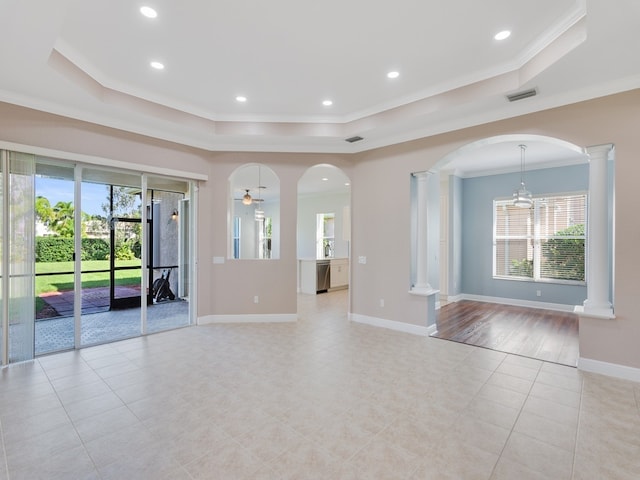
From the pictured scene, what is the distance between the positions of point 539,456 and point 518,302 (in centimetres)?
583

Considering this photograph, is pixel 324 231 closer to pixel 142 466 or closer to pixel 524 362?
pixel 524 362

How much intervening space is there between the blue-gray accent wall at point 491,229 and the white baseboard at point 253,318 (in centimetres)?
476

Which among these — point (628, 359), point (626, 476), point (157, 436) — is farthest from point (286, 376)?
point (628, 359)

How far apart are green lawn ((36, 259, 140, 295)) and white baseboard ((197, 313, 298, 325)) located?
4.24 ft

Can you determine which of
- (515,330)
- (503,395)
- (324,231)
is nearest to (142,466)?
(503,395)

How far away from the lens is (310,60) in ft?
11.1

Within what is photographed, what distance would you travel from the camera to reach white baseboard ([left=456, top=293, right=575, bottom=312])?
21.6 feet

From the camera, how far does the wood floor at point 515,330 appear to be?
4.17m

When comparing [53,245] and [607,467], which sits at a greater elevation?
[53,245]

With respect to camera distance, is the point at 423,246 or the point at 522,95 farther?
the point at 423,246

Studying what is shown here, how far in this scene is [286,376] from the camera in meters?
3.32

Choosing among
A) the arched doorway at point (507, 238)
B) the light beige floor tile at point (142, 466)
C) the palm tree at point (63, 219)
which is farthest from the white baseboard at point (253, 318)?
the light beige floor tile at point (142, 466)

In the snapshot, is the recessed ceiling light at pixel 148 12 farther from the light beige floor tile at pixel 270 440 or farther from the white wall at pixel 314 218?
the white wall at pixel 314 218

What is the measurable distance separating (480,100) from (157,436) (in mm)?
4461
